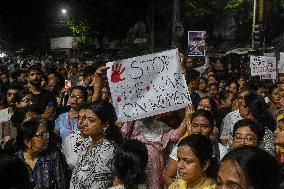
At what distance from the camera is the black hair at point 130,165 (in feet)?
12.2

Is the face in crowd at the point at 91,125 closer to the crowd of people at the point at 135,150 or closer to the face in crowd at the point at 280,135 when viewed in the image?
the crowd of people at the point at 135,150

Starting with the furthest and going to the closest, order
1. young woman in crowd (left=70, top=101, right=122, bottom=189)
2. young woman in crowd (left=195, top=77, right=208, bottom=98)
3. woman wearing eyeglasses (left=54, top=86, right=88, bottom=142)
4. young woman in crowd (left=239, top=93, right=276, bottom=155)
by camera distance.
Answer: young woman in crowd (left=195, top=77, right=208, bottom=98), young woman in crowd (left=239, top=93, right=276, bottom=155), woman wearing eyeglasses (left=54, top=86, right=88, bottom=142), young woman in crowd (left=70, top=101, right=122, bottom=189)

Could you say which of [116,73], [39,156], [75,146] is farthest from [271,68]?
[39,156]

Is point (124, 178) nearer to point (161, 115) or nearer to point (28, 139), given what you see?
point (28, 139)

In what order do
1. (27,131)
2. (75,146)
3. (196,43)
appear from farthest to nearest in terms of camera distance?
(196,43)
(75,146)
(27,131)

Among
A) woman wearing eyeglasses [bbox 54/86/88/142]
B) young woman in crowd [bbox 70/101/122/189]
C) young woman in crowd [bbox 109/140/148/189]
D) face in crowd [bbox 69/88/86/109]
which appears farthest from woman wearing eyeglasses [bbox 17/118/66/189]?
face in crowd [bbox 69/88/86/109]

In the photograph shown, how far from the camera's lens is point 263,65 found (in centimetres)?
1062

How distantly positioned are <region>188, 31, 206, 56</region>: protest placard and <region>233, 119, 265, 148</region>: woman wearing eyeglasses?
32.0ft

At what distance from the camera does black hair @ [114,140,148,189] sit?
3.71 metres

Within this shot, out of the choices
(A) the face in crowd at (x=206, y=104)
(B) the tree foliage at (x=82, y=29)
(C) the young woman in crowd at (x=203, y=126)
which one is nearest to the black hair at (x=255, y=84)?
(A) the face in crowd at (x=206, y=104)

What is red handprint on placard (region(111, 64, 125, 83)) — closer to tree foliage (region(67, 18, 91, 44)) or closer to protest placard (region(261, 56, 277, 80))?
protest placard (region(261, 56, 277, 80))

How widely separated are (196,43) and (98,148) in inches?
436

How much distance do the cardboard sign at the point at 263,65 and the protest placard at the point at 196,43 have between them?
12.2ft

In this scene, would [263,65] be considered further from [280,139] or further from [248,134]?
[248,134]
